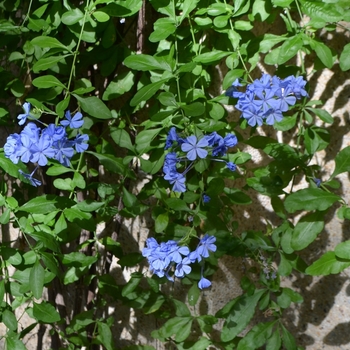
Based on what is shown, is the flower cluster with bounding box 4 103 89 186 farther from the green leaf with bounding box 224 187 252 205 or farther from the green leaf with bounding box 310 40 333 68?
the green leaf with bounding box 310 40 333 68

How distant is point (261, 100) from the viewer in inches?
38.0

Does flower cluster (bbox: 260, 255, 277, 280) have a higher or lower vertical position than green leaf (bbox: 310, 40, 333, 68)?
lower

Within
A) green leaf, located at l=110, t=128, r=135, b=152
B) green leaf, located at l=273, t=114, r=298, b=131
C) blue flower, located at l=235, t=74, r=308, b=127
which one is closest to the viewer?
blue flower, located at l=235, t=74, r=308, b=127

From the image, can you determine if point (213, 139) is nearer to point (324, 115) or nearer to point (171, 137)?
point (171, 137)

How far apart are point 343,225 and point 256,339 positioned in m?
0.28

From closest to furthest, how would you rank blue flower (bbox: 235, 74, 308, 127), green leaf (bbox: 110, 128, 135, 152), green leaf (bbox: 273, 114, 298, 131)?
blue flower (bbox: 235, 74, 308, 127)
green leaf (bbox: 273, 114, 298, 131)
green leaf (bbox: 110, 128, 135, 152)

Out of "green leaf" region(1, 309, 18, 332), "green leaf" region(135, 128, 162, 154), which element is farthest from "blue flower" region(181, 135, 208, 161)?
"green leaf" region(1, 309, 18, 332)

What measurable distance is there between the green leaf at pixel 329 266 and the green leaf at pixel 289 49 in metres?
0.33

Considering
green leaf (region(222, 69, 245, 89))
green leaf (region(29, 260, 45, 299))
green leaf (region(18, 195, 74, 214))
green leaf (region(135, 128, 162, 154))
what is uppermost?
green leaf (region(222, 69, 245, 89))

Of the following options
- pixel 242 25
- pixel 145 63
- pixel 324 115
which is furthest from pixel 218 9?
pixel 324 115

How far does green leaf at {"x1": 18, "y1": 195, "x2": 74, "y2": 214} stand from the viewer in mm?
1108

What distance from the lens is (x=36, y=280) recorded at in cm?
109

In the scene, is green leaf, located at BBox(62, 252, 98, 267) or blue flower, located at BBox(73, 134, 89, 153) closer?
blue flower, located at BBox(73, 134, 89, 153)

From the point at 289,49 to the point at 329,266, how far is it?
0.36 metres
